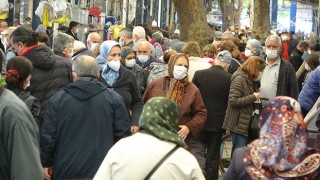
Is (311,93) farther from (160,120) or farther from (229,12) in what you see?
(229,12)

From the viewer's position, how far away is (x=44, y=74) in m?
9.77

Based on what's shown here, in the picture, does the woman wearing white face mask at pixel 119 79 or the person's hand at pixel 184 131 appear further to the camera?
the person's hand at pixel 184 131

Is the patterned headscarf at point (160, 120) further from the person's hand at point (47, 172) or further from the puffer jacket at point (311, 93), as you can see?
the puffer jacket at point (311, 93)

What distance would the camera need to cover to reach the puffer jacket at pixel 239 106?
11773mm

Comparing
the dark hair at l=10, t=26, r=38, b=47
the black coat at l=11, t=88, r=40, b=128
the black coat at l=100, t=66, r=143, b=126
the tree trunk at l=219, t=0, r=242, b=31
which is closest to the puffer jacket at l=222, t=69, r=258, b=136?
the black coat at l=100, t=66, r=143, b=126

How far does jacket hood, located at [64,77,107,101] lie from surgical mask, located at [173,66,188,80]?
8.24 ft

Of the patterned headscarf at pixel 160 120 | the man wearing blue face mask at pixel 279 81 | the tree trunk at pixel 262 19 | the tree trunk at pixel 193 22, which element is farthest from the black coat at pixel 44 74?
the tree trunk at pixel 262 19

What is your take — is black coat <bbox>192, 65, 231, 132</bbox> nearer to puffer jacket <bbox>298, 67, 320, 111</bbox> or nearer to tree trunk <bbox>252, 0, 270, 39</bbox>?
puffer jacket <bbox>298, 67, 320, 111</bbox>

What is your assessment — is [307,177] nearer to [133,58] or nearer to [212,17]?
[133,58]

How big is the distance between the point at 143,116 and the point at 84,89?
6.68ft

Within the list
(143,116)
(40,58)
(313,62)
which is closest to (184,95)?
(40,58)

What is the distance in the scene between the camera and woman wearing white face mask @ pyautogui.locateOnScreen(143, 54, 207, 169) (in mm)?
10484

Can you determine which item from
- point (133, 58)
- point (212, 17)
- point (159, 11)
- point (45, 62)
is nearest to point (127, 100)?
point (45, 62)

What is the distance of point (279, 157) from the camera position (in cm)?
566
